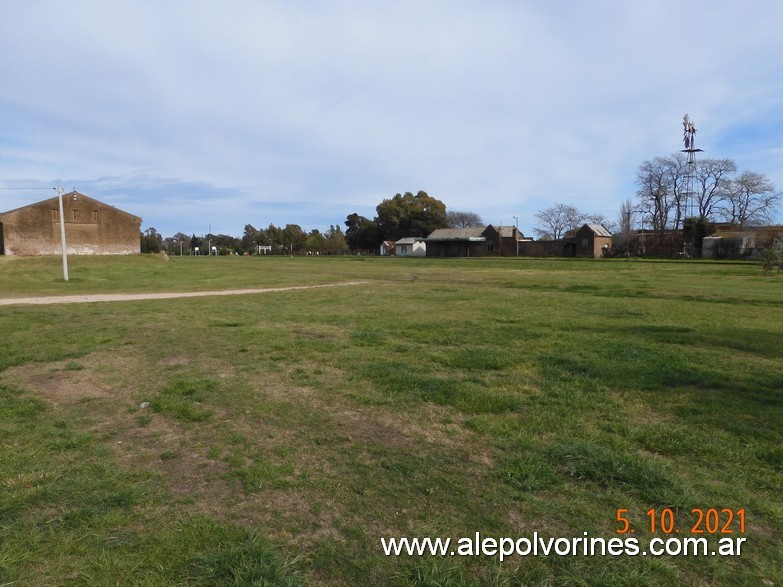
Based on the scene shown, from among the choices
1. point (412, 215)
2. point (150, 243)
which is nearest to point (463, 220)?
point (412, 215)

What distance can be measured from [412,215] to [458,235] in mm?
13821

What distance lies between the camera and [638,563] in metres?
2.68

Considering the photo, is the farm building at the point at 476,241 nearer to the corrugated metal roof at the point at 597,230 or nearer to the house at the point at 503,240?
the house at the point at 503,240

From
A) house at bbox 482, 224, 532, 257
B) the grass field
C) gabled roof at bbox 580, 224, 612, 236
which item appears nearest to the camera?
the grass field

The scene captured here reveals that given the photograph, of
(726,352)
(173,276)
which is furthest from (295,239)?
(726,352)

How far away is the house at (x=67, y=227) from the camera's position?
46.8m

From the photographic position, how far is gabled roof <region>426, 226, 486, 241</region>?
8753cm

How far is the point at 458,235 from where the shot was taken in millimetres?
89875

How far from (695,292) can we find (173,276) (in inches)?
1117

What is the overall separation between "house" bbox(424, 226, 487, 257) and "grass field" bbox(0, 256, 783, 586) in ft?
260

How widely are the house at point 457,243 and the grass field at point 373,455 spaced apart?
79294 mm

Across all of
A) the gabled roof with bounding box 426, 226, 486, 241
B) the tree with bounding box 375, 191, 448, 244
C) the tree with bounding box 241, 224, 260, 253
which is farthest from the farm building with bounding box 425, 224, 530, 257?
the tree with bounding box 241, 224, 260, 253

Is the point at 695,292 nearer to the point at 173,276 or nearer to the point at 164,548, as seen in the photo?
the point at 164,548

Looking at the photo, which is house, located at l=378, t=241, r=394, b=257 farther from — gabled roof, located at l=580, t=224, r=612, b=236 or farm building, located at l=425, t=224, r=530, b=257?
gabled roof, located at l=580, t=224, r=612, b=236
